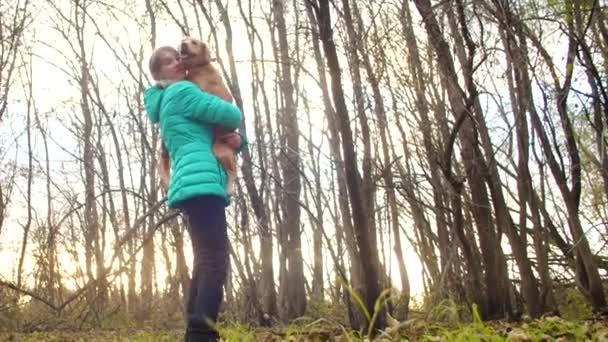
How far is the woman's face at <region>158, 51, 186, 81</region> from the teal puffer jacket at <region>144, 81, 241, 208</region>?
20 centimetres

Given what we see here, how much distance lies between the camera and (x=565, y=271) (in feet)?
19.6

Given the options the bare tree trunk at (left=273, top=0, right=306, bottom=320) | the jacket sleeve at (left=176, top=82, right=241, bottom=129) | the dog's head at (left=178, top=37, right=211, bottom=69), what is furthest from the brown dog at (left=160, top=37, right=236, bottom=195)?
the bare tree trunk at (left=273, top=0, right=306, bottom=320)

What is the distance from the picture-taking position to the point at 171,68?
2.93m

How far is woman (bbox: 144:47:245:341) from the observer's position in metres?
2.41

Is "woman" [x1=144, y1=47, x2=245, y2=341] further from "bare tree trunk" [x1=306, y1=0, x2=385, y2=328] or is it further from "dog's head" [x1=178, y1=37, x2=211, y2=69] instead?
"bare tree trunk" [x1=306, y1=0, x2=385, y2=328]

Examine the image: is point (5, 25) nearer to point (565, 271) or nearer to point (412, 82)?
point (412, 82)

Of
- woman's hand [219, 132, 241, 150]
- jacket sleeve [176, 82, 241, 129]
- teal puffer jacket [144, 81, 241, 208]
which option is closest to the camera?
teal puffer jacket [144, 81, 241, 208]

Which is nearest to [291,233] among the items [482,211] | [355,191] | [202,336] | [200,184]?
[482,211]

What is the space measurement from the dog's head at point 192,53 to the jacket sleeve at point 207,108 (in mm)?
253

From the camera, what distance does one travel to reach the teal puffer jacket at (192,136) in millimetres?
2523

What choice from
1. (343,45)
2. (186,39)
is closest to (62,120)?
(343,45)

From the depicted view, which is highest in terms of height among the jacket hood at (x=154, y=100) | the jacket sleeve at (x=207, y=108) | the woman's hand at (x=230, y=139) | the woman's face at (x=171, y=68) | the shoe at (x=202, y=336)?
the woman's face at (x=171, y=68)

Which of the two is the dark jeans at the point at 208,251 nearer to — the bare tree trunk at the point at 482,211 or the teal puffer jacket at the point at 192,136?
the teal puffer jacket at the point at 192,136

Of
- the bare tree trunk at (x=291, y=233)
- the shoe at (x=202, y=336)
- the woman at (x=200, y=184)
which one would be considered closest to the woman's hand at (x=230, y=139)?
the woman at (x=200, y=184)
